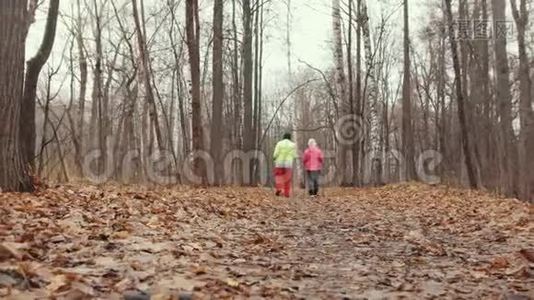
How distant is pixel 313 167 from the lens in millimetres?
18391

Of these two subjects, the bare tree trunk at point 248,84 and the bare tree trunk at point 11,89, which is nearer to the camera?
the bare tree trunk at point 11,89

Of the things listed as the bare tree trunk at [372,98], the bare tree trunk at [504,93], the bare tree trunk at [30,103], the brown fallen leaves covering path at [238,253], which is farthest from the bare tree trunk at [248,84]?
the brown fallen leaves covering path at [238,253]

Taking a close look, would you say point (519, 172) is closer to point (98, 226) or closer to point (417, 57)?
point (98, 226)

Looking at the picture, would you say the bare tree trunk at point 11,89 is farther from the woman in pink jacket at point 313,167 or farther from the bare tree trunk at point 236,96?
the bare tree trunk at point 236,96

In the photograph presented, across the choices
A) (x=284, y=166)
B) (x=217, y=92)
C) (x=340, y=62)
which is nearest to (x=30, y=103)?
(x=284, y=166)

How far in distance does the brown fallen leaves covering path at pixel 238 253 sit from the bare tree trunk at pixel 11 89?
1.55 ft

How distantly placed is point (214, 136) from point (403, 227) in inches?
532

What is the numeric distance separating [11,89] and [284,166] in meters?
9.73

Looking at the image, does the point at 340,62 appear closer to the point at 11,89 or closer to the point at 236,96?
the point at 236,96

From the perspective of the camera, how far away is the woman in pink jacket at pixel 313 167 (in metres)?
18.3

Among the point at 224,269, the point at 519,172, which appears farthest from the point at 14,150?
the point at 519,172

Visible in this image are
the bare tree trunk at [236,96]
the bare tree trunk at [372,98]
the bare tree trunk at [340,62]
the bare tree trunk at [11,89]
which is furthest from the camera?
the bare tree trunk at [236,96]

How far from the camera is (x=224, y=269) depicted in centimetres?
453

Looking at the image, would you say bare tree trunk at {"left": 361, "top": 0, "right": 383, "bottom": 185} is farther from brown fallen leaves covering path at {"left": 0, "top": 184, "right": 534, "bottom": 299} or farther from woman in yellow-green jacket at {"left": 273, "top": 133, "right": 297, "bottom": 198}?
brown fallen leaves covering path at {"left": 0, "top": 184, "right": 534, "bottom": 299}
